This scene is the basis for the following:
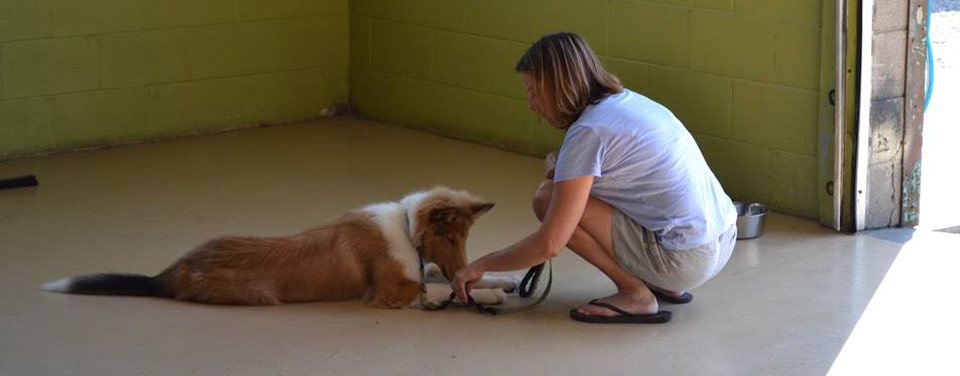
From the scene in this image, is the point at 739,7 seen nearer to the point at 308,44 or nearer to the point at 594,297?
the point at 594,297

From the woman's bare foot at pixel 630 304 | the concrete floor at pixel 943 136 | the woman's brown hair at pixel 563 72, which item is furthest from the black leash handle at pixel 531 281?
the concrete floor at pixel 943 136

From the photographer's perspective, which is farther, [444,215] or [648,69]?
[648,69]

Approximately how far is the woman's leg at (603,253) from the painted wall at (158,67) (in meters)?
3.48

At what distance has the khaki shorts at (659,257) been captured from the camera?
4102 mm

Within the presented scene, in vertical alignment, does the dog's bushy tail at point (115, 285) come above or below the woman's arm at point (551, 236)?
below

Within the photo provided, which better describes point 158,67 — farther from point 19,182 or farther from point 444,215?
point 444,215

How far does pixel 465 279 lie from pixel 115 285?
127 centimetres

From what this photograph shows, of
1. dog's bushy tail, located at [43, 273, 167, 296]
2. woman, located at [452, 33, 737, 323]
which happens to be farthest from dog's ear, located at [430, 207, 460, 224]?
dog's bushy tail, located at [43, 273, 167, 296]

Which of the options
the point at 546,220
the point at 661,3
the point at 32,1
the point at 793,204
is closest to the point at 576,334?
the point at 546,220

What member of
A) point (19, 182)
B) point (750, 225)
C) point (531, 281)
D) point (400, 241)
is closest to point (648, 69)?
point (750, 225)

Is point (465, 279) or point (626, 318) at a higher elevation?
point (465, 279)

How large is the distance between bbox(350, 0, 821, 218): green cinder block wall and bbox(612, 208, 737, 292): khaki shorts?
4.81 feet

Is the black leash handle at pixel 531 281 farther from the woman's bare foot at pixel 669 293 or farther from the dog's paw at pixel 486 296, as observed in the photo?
the woman's bare foot at pixel 669 293

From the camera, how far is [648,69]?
6.07 meters
